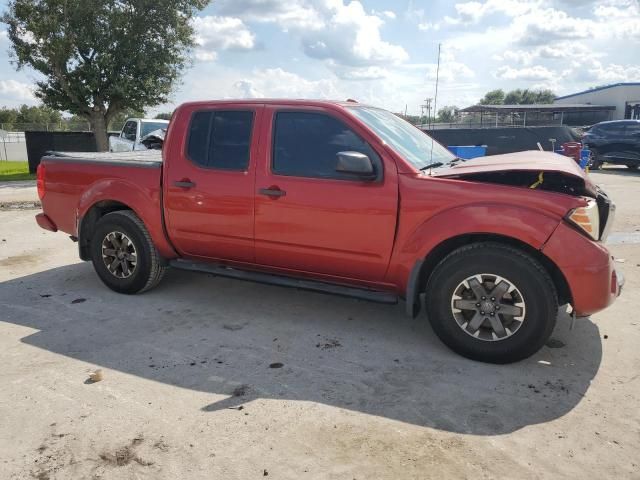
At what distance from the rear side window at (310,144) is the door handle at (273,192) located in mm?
142

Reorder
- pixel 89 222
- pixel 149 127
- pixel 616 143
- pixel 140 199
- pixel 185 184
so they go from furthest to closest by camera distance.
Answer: pixel 616 143
pixel 149 127
pixel 89 222
pixel 140 199
pixel 185 184

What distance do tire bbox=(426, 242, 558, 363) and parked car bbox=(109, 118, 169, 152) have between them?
1406 centimetres

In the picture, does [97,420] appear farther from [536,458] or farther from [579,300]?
[579,300]

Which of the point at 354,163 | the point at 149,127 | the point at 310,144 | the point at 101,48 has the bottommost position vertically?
the point at 354,163

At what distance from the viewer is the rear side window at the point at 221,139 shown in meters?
4.39


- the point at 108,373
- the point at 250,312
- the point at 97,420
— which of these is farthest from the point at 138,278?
the point at 97,420

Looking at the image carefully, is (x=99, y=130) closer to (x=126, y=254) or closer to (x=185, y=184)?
(x=126, y=254)

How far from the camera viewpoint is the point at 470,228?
3.55 metres

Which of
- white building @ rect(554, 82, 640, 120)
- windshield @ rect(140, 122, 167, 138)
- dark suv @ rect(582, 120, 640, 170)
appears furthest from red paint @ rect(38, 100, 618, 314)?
white building @ rect(554, 82, 640, 120)

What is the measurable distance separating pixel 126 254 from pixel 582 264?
13.1 feet

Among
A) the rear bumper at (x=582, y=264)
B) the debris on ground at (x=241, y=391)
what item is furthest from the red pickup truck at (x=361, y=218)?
the debris on ground at (x=241, y=391)

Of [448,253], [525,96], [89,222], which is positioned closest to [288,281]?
[448,253]

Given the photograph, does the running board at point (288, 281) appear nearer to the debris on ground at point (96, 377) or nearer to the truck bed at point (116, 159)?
the truck bed at point (116, 159)

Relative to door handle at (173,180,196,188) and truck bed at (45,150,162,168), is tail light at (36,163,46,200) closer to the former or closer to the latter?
truck bed at (45,150,162,168)
